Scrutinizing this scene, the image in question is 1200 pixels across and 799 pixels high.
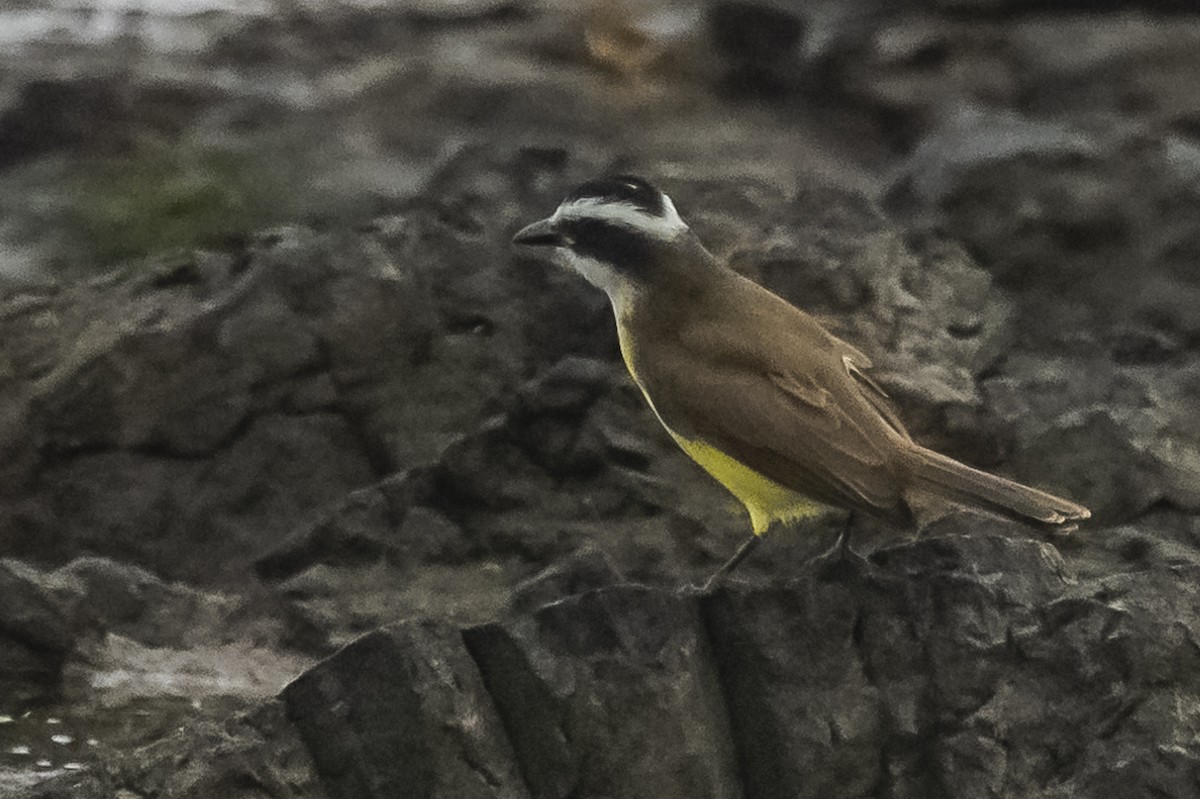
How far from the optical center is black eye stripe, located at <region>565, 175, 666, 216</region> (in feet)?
15.5

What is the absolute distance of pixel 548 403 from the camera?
5348mm

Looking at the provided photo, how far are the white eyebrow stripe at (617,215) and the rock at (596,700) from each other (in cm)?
126

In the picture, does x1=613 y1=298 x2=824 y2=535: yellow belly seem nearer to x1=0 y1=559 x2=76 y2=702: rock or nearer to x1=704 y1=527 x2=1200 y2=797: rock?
x1=704 y1=527 x2=1200 y2=797: rock

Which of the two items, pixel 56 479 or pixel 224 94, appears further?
pixel 224 94

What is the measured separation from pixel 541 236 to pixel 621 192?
0.78ft

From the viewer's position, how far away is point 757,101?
7.45 metres

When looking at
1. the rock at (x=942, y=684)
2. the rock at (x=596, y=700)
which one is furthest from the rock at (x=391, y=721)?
the rock at (x=942, y=684)

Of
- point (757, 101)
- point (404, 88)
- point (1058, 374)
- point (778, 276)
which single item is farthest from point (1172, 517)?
point (404, 88)

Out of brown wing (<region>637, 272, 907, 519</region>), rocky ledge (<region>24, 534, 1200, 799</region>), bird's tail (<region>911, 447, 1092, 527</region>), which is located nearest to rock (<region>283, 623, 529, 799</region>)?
rocky ledge (<region>24, 534, 1200, 799</region>)

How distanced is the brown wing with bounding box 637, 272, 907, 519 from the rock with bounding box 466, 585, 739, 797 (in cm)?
68

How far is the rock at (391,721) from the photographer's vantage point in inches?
145

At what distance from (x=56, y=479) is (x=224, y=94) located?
2358mm

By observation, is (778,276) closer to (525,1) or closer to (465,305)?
(465,305)

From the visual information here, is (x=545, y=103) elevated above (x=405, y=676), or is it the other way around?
(x=405, y=676)
